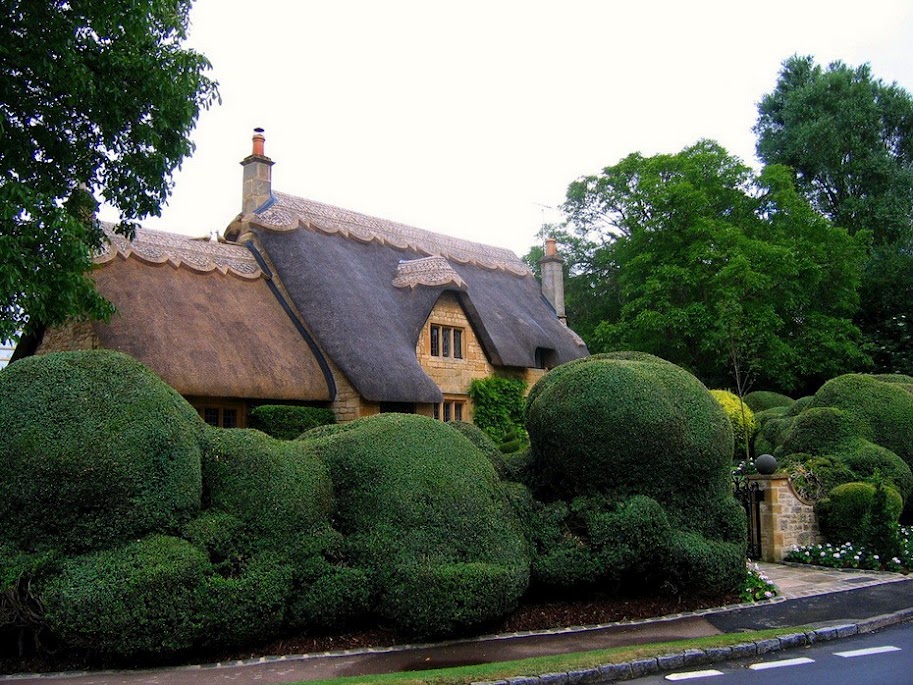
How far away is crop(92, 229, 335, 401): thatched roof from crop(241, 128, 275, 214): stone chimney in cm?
218

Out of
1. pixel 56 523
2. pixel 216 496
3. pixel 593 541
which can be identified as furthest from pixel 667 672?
pixel 56 523

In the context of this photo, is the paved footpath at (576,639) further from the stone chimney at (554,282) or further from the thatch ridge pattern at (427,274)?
the stone chimney at (554,282)

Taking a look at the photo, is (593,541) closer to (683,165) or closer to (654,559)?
(654,559)

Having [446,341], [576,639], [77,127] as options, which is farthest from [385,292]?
[576,639]

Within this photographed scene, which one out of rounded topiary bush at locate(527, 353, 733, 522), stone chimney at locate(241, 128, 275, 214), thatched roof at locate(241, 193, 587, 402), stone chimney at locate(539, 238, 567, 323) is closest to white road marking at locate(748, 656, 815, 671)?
rounded topiary bush at locate(527, 353, 733, 522)

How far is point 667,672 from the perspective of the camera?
8055 millimetres

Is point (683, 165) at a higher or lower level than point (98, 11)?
higher

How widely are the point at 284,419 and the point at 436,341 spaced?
6320 mm

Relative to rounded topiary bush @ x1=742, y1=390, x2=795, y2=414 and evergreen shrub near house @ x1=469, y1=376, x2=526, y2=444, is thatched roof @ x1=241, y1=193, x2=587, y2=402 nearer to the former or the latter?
evergreen shrub near house @ x1=469, y1=376, x2=526, y2=444

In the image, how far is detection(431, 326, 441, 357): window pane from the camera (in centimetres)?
2278

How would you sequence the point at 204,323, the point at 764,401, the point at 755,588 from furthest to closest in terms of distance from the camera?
1. the point at 764,401
2. the point at 204,323
3. the point at 755,588

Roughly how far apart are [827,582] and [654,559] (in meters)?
4.17

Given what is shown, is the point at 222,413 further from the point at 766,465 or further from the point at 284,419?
the point at 766,465

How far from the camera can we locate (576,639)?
30.6ft
